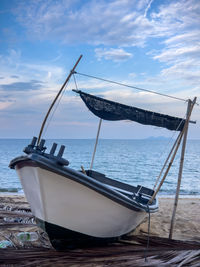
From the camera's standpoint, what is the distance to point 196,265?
173 inches

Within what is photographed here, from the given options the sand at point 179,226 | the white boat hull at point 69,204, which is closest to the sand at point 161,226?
the sand at point 179,226

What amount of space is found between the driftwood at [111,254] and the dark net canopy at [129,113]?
2.64 meters

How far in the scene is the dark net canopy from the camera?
20.9 ft

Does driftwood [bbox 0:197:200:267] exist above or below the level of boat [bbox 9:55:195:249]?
below

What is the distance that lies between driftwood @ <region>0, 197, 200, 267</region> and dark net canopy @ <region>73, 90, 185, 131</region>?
2.64 metres

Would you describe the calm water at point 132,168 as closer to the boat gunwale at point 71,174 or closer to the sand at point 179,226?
the sand at point 179,226

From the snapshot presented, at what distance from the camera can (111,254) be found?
4.77 metres

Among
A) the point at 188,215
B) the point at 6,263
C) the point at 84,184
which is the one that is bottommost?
the point at 6,263

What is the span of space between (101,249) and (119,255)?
16.2 inches

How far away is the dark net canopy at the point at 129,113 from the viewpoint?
20.9 ft

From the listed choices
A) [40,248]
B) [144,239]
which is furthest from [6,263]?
[144,239]

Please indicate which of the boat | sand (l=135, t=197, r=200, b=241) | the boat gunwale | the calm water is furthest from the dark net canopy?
sand (l=135, t=197, r=200, b=241)

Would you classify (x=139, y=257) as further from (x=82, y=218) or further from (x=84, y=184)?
(x=84, y=184)

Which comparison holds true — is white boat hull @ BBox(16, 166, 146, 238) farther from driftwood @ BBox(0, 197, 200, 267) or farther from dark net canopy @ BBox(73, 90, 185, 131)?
dark net canopy @ BBox(73, 90, 185, 131)
